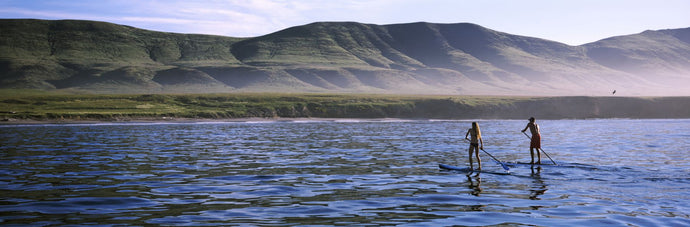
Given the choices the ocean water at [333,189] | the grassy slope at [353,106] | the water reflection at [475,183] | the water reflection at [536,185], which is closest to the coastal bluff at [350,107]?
the grassy slope at [353,106]

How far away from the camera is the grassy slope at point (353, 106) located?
104m

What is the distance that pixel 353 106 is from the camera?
4444 inches

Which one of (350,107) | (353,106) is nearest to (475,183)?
(350,107)

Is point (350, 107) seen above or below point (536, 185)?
below

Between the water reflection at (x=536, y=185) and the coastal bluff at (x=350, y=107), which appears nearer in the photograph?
the water reflection at (x=536, y=185)

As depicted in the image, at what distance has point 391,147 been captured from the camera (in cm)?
4366

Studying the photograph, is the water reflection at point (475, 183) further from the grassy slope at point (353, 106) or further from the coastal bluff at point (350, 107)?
the grassy slope at point (353, 106)

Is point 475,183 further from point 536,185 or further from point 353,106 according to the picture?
point 353,106

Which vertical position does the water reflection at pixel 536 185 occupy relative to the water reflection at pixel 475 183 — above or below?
above

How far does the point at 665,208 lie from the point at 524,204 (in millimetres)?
4087

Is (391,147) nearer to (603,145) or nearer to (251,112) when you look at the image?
(603,145)

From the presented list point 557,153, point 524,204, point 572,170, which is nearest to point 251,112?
point 557,153

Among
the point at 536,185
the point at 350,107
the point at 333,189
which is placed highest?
the point at 536,185

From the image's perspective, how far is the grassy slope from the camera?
103562mm
